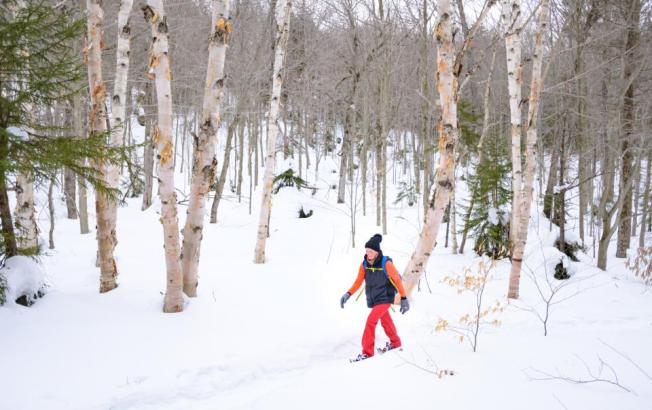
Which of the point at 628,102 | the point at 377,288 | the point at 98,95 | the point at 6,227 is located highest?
the point at 628,102

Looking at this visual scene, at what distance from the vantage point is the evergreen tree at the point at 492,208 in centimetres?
1112

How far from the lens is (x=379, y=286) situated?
4.96 metres

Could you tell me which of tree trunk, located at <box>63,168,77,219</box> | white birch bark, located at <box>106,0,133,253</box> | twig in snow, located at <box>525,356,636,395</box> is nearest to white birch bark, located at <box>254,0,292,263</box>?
white birch bark, located at <box>106,0,133,253</box>

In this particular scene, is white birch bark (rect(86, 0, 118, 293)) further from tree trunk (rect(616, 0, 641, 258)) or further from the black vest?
tree trunk (rect(616, 0, 641, 258))

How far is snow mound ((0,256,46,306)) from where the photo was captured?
16.2 feet

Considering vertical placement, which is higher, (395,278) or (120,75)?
(120,75)

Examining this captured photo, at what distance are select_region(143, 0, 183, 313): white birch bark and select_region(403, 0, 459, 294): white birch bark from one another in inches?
138

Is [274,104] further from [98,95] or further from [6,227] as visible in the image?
[6,227]

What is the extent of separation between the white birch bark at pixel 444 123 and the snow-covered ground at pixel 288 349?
1.60 m

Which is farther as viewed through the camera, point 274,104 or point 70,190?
point 70,190

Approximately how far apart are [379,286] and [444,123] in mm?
2266

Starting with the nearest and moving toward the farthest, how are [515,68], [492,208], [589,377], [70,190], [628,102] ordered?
[589,377], [515,68], [492,208], [628,102], [70,190]

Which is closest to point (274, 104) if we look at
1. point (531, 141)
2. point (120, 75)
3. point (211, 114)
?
point (120, 75)

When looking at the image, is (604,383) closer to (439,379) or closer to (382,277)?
(439,379)
